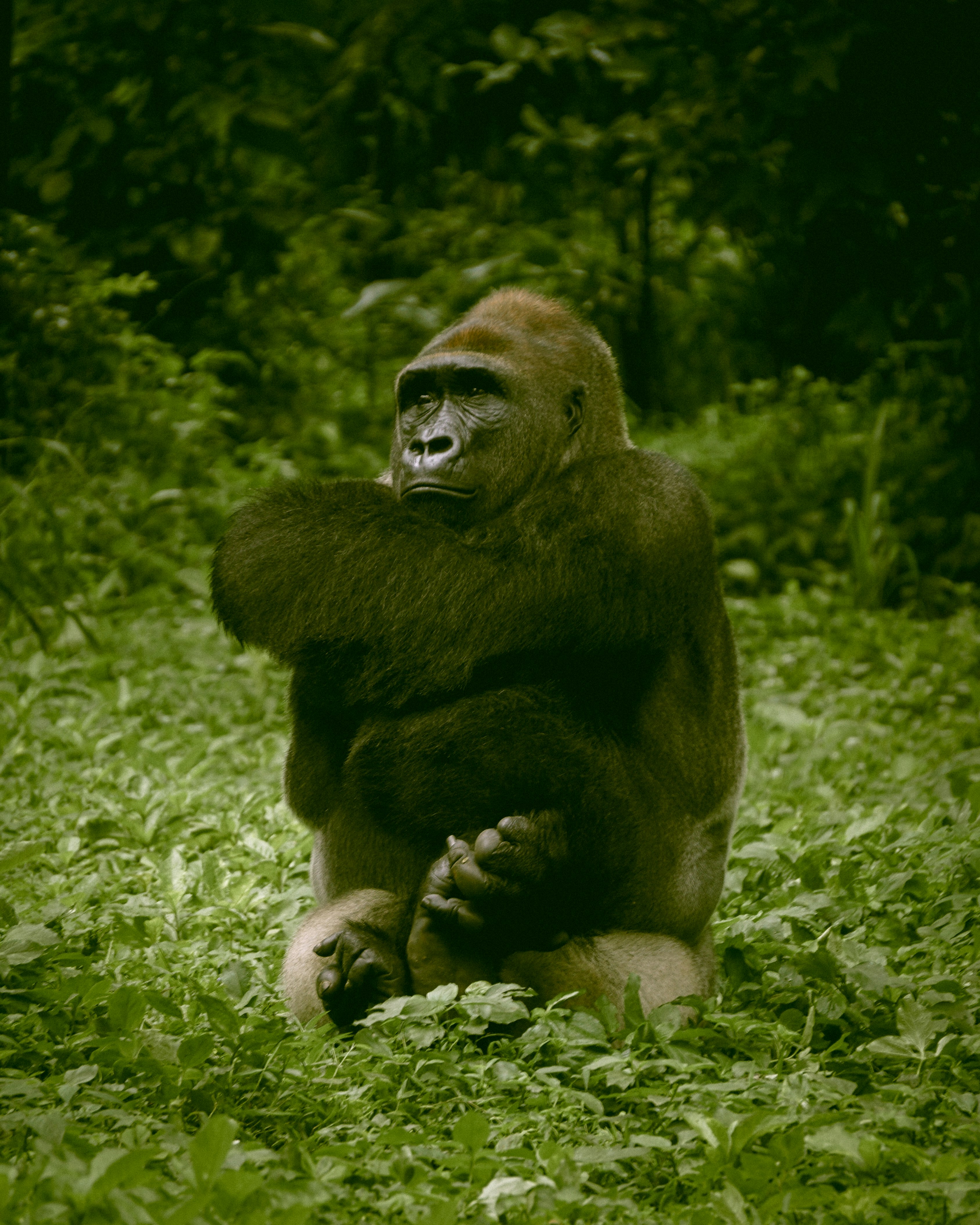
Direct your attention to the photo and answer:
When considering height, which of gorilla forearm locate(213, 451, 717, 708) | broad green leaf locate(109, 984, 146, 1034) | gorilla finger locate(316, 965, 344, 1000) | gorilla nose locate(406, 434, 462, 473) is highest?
gorilla nose locate(406, 434, 462, 473)

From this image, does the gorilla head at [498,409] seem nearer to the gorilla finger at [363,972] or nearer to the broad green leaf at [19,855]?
the gorilla finger at [363,972]

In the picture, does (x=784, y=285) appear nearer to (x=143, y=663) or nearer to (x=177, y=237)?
(x=177, y=237)

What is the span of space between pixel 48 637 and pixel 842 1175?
194 inches

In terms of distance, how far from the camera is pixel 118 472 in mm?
7590

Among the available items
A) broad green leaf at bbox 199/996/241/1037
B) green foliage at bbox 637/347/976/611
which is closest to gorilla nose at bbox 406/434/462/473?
broad green leaf at bbox 199/996/241/1037

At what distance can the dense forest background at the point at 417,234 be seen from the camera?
597cm

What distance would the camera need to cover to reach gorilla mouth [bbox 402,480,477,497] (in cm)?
293

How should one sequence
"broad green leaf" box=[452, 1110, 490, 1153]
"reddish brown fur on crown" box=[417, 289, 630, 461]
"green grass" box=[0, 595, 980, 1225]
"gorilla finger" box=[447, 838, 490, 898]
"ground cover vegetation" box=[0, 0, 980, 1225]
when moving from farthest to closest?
"reddish brown fur on crown" box=[417, 289, 630, 461] → "gorilla finger" box=[447, 838, 490, 898] → "ground cover vegetation" box=[0, 0, 980, 1225] → "broad green leaf" box=[452, 1110, 490, 1153] → "green grass" box=[0, 595, 980, 1225]

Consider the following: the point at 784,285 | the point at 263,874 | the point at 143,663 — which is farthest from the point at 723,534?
the point at 263,874

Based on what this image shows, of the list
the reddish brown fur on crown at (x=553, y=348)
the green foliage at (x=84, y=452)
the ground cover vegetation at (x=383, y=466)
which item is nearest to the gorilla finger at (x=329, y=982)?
the ground cover vegetation at (x=383, y=466)

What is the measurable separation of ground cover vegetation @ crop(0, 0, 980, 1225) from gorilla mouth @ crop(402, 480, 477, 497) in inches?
32.7

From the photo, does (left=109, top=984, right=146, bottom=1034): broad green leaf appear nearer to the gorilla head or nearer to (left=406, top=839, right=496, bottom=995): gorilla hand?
(left=406, top=839, right=496, bottom=995): gorilla hand

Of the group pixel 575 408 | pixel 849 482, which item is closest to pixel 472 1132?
pixel 575 408

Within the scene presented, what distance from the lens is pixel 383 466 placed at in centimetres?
909
